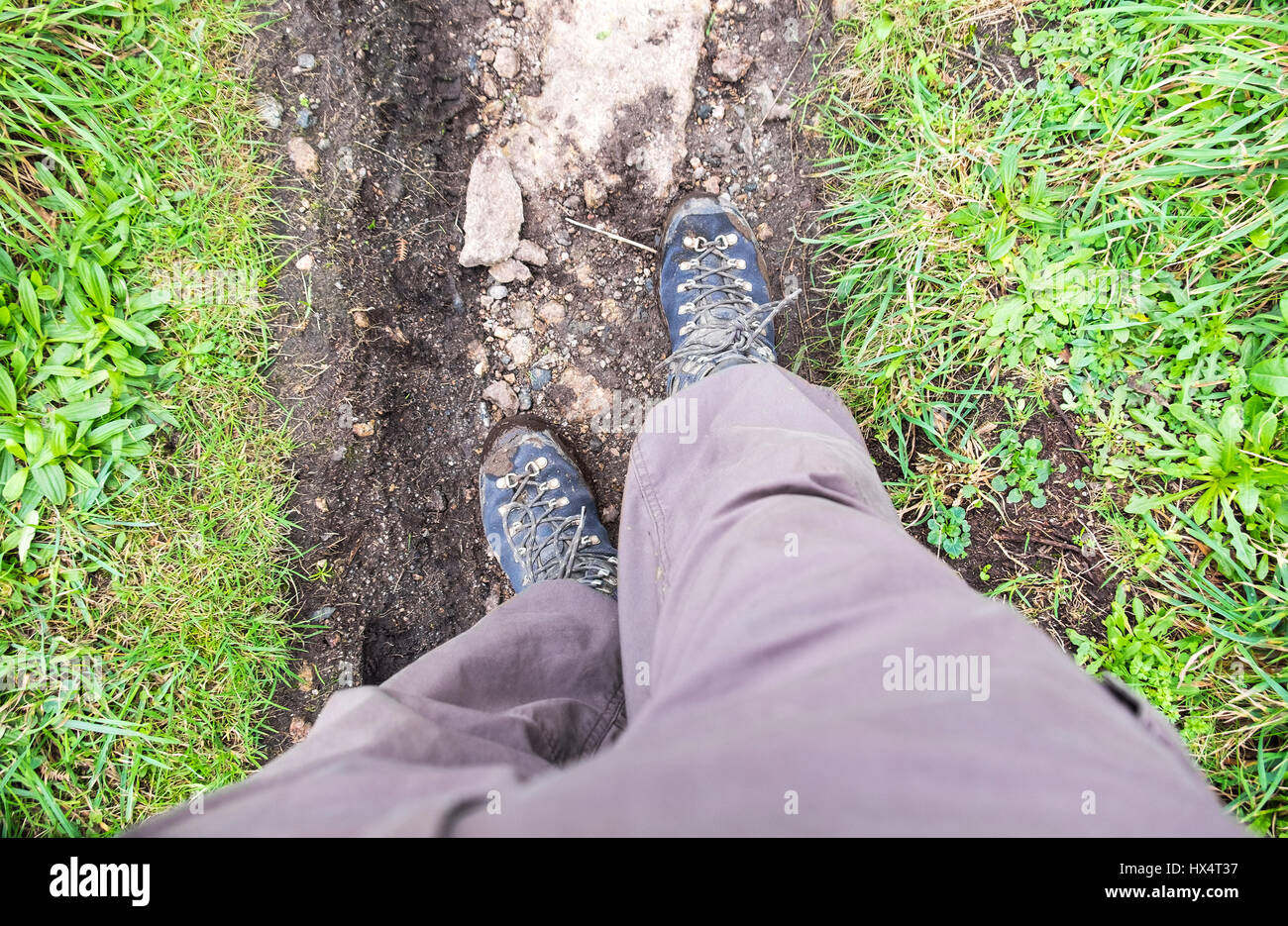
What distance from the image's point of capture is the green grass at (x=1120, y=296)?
178 cm

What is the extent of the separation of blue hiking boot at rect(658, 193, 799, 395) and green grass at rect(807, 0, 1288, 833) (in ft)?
1.14

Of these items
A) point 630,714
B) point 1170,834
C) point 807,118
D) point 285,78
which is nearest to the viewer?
point 1170,834

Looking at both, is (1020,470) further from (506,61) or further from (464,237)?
(506,61)

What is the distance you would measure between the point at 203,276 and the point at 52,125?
0.59 metres

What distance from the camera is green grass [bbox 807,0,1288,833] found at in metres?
1.78

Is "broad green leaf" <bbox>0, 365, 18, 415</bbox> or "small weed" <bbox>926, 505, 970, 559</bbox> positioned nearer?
"broad green leaf" <bbox>0, 365, 18, 415</bbox>

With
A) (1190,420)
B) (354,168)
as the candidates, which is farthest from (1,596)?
(1190,420)

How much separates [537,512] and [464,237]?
963mm

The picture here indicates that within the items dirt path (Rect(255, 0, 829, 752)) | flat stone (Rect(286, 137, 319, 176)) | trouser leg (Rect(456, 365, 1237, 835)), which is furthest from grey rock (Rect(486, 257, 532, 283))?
trouser leg (Rect(456, 365, 1237, 835))

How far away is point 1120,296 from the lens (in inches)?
72.9

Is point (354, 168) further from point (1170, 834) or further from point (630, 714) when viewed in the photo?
point (1170, 834)

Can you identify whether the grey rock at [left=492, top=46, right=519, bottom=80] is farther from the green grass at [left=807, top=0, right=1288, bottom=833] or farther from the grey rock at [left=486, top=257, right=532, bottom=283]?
the green grass at [left=807, top=0, right=1288, bottom=833]

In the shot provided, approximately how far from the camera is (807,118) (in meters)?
2.15

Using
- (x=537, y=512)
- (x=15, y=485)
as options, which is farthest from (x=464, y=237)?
(x=15, y=485)
